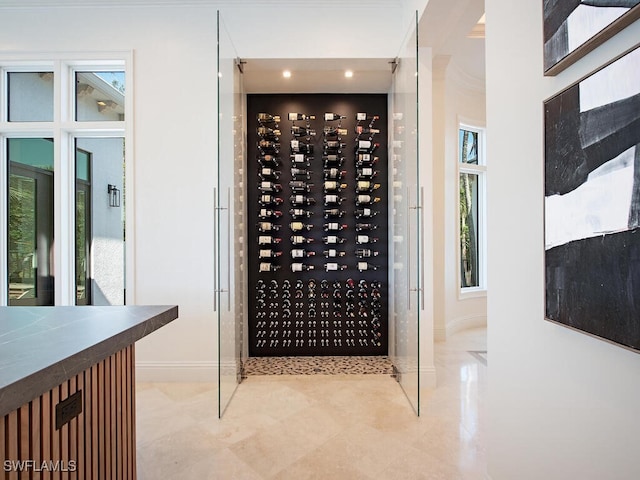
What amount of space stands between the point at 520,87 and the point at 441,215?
2982 mm

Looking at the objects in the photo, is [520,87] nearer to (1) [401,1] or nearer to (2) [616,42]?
(2) [616,42]

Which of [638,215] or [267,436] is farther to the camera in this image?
[267,436]

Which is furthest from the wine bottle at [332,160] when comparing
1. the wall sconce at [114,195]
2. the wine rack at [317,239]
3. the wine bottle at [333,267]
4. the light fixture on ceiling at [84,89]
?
the light fixture on ceiling at [84,89]

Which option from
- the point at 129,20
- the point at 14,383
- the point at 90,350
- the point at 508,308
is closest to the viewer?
the point at 14,383

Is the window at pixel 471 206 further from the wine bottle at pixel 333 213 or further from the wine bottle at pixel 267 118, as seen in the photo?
the wine bottle at pixel 267 118

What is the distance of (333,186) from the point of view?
11.3ft

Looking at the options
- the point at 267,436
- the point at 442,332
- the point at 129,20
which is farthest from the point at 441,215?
the point at 129,20

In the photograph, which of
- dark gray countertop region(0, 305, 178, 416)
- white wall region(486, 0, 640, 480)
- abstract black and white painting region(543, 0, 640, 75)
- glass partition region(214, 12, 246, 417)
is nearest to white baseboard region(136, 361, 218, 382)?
glass partition region(214, 12, 246, 417)

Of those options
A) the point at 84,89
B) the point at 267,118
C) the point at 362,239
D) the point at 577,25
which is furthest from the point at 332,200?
the point at 84,89

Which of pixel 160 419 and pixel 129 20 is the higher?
pixel 129 20

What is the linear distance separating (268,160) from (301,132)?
1.49 ft

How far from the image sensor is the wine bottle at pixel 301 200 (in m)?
3.42

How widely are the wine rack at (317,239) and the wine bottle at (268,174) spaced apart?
15mm

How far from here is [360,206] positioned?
3.51m
